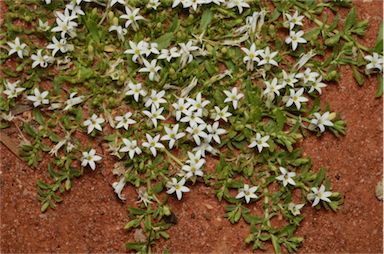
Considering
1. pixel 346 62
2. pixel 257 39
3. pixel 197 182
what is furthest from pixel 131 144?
pixel 346 62

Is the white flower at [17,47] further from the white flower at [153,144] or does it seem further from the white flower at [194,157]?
the white flower at [194,157]

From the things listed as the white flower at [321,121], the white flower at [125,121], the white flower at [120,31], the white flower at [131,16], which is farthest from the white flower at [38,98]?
the white flower at [321,121]

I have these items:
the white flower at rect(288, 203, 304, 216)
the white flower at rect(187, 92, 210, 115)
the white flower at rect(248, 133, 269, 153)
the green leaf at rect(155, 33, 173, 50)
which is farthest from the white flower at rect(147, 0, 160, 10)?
the white flower at rect(288, 203, 304, 216)

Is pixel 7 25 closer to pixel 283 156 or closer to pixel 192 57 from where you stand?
pixel 192 57

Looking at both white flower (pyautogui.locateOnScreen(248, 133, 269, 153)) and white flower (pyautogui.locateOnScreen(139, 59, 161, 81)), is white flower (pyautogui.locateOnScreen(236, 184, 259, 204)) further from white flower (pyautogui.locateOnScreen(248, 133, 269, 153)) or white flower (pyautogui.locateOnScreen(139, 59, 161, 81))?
white flower (pyautogui.locateOnScreen(139, 59, 161, 81))

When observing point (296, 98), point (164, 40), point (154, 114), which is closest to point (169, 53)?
point (164, 40)

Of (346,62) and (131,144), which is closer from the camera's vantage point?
(131,144)

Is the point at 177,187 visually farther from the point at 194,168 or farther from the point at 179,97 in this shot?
the point at 179,97
